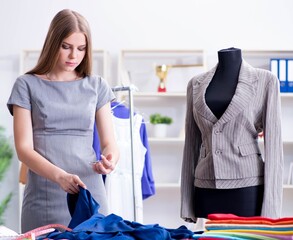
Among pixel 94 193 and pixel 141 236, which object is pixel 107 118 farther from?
pixel 141 236

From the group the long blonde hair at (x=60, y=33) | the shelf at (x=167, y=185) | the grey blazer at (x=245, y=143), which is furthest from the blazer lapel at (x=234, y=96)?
the shelf at (x=167, y=185)

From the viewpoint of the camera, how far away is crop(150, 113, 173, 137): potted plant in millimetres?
5668

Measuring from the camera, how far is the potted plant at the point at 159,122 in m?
5.67

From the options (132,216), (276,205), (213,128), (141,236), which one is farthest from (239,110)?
(132,216)

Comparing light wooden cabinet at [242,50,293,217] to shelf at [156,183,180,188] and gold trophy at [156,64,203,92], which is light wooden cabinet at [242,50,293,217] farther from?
shelf at [156,183,180,188]

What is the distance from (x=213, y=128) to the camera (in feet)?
8.46

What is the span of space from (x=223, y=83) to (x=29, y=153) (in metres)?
0.86

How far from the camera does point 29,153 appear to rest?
224 cm

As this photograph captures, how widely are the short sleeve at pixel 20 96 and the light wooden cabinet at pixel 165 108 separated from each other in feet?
11.4

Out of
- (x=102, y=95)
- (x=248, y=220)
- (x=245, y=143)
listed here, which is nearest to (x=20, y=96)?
(x=102, y=95)

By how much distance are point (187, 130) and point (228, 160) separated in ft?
0.84

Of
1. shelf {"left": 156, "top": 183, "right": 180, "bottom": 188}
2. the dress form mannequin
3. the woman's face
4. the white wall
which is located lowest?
shelf {"left": 156, "top": 183, "right": 180, "bottom": 188}

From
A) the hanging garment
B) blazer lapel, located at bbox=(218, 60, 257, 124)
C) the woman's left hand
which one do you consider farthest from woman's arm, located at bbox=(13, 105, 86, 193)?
the hanging garment

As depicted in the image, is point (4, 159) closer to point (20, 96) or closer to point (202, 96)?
point (202, 96)
